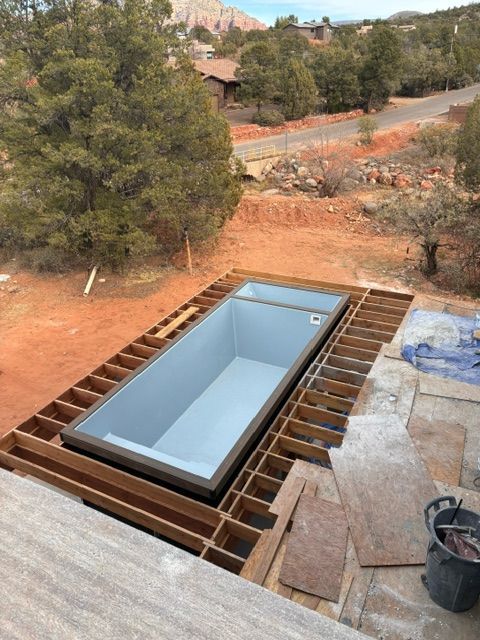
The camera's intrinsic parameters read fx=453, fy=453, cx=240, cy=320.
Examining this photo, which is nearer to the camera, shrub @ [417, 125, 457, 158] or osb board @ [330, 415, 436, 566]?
osb board @ [330, 415, 436, 566]

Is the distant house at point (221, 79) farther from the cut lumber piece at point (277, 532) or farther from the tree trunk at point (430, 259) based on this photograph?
the cut lumber piece at point (277, 532)

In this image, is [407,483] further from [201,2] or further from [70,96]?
[201,2]

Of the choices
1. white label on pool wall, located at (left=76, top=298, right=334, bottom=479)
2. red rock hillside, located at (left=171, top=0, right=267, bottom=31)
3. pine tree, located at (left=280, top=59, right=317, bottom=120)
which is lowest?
white label on pool wall, located at (left=76, top=298, right=334, bottom=479)

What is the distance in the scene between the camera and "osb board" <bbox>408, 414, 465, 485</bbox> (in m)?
4.59

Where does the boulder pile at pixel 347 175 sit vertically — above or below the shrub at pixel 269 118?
below

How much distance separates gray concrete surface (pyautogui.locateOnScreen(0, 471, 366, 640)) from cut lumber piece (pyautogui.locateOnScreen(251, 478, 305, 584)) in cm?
121

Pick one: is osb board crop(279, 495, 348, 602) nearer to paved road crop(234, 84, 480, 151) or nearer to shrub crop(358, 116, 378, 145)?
paved road crop(234, 84, 480, 151)

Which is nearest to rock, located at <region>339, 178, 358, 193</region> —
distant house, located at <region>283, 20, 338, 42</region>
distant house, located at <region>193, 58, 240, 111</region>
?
distant house, located at <region>193, 58, 240, 111</region>

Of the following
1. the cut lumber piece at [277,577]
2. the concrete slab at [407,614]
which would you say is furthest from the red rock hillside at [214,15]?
the concrete slab at [407,614]

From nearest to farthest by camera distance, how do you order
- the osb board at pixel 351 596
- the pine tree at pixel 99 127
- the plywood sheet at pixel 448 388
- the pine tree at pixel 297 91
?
the osb board at pixel 351 596 → the plywood sheet at pixel 448 388 → the pine tree at pixel 99 127 → the pine tree at pixel 297 91

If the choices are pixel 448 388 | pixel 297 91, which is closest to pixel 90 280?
pixel 448 388

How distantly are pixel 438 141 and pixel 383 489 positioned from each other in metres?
25.0

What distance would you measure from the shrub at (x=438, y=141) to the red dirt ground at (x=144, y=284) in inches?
346

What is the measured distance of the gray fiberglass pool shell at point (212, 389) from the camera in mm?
5250
